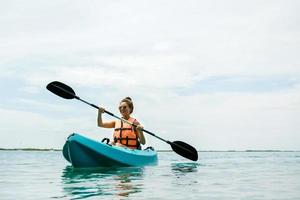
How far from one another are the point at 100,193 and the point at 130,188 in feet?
2.47

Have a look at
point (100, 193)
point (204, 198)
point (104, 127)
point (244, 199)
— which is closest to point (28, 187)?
point (100, 193)

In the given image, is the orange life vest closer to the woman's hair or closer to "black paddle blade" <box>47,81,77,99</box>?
the woman's hair

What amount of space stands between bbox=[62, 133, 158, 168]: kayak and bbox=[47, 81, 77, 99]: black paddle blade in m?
1.84

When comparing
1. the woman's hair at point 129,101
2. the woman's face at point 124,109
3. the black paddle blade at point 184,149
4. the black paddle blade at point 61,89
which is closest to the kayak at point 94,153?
the woman's face at point 124,109

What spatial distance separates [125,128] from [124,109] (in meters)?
0.58

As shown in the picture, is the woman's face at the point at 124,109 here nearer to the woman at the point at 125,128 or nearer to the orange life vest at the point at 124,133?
the woman at the point at 125,128

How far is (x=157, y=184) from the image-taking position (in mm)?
7156

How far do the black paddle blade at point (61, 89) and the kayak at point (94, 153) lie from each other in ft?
6.05

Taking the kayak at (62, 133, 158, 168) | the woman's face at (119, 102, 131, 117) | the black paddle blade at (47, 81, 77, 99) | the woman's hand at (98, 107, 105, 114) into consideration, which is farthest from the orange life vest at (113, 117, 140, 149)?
the black paddle blade at (47, 81, 77, 99)

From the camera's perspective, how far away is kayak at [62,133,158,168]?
996 centimetres

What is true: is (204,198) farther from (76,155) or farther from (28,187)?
(76,155)

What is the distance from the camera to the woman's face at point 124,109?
1125 cm

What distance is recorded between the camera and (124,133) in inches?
453

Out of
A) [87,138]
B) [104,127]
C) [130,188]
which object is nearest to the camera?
[130,188]
